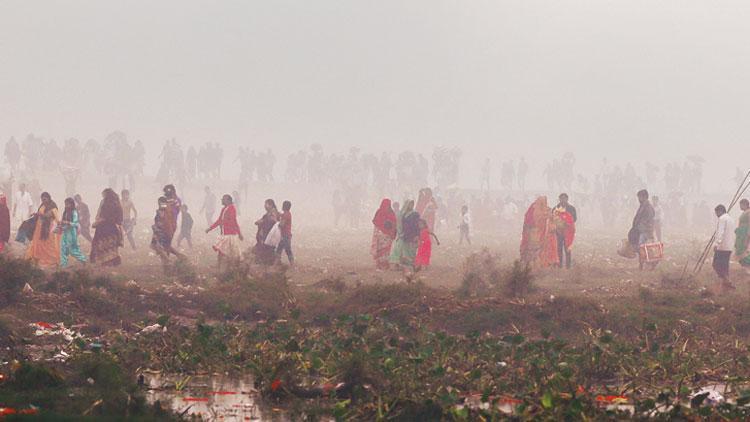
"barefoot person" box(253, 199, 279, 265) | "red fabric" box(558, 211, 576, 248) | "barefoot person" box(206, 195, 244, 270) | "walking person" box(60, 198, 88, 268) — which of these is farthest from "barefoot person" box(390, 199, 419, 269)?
"walking person" box(60, 198, 88, 268)

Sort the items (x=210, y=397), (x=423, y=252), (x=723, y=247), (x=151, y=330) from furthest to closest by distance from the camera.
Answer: (x=423, y=252)
(x=723, y=247)
(x=151, y=330)
(x=210, y=397)

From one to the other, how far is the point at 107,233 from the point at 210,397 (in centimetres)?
1272

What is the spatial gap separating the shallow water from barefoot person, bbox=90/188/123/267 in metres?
11.7

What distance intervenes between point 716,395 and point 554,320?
15.1 ft

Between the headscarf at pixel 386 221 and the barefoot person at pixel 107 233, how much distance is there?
6.58 meters

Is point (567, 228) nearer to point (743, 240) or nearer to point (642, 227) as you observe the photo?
point (642, 227)

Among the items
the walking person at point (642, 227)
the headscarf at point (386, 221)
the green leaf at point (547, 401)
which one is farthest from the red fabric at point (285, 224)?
the green leaf at point (547, 401)

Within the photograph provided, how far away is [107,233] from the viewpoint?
18469mm

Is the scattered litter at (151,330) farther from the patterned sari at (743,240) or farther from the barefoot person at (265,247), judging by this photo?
the patterned sari at (743,240)

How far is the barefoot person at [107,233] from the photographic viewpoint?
1838 centimetres

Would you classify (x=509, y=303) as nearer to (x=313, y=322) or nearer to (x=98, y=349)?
(x=313, y=322)

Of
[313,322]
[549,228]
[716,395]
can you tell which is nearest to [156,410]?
[716,395]

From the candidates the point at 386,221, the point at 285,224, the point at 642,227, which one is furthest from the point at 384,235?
the point at 642,227

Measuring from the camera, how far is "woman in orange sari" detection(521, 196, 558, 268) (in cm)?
2095
